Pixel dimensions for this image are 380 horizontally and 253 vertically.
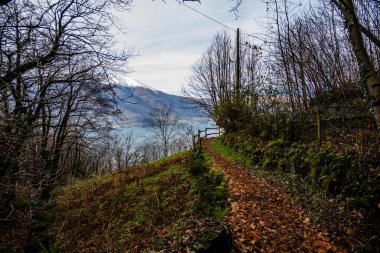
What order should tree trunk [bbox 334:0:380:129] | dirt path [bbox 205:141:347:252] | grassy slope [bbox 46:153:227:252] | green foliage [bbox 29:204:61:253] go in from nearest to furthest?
1. tree trunk [bbox 334:0:380:129]
2. dirt path [bbox 205:141:347:252]
3. grassy slope [bbox 46:153:227:252]
4. green foliage [bbox 29:204:61:253]

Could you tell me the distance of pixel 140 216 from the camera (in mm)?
8047

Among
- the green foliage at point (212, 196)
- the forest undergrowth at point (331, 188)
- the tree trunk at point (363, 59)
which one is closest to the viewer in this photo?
the tree trunk at point (363, 59)

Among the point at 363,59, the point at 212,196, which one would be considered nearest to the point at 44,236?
the point at 212,196

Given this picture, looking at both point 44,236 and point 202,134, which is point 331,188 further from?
point 202,134

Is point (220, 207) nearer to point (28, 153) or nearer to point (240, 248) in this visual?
point (240, 248)

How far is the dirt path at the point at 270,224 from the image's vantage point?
390cm

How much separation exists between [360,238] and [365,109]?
4.95 meters

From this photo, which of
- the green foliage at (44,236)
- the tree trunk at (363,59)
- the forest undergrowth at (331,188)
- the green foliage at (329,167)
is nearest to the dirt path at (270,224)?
the forest undergrowth at (331,188)

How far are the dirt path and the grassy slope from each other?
519 millimetres

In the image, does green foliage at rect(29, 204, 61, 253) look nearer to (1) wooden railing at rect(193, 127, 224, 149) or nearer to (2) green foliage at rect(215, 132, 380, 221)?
(2) green foliage at rect(215, 132, 380, 221)

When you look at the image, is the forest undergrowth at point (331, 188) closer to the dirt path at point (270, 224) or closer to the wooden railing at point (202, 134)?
the dirt path at point (270, 224)

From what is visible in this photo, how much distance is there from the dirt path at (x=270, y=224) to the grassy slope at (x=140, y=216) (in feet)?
1.70

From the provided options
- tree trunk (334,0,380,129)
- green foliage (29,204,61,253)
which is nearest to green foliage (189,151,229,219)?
tree trunk (334,0,380,129)

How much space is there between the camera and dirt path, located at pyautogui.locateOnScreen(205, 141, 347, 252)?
3899mm
